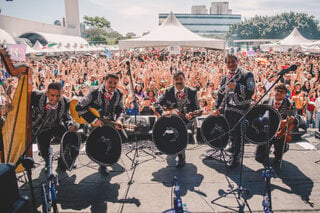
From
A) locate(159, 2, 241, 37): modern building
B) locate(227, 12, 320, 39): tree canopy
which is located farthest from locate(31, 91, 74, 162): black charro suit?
locate(159, 2, 241, 37): modern building

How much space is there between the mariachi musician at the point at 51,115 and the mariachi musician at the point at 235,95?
8.49 feet

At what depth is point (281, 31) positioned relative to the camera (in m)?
67.1

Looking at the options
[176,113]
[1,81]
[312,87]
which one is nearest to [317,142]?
[312,87]

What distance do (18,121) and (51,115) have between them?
59 centimetres

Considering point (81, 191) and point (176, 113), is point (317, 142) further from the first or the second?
point (81, 191)

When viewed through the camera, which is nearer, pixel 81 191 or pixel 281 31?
pixel 81 191

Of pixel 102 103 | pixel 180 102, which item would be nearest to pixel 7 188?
pixel 102 103

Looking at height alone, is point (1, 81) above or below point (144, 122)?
above

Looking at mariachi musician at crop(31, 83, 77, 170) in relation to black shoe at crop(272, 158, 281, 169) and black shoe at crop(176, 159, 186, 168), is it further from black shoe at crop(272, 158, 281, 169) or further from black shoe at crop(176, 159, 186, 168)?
black shoe at crop(272, 158, 281, 169)

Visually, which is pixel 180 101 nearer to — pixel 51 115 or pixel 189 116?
pixel 189 116

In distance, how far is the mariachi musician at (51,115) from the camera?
3.54 meters

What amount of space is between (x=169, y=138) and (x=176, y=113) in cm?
49

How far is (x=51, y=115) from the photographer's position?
141 inches

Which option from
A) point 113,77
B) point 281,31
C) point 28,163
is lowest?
point 28,163
